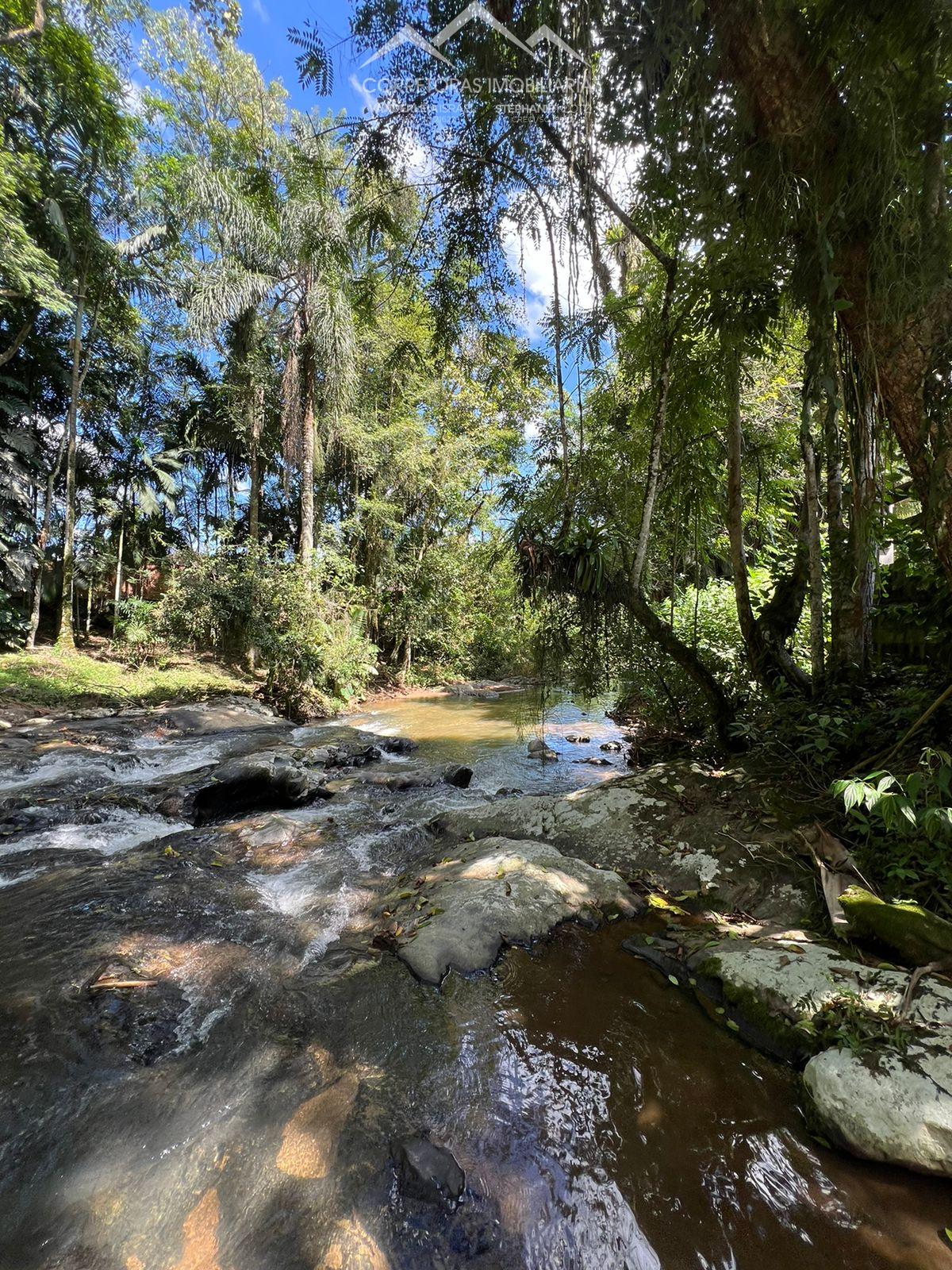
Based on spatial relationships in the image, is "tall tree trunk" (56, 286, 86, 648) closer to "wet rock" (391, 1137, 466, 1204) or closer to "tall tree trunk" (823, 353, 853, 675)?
"wet rock" (391, 1137, 466, 1204)

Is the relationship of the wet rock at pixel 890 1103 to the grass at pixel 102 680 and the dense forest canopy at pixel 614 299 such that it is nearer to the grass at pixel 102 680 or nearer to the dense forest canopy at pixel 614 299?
the dense forest canopy at pixel 614 299

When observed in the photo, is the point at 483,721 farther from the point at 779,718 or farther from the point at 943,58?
the point at 943,58

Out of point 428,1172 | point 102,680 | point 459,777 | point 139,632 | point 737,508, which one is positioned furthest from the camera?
point 139,632

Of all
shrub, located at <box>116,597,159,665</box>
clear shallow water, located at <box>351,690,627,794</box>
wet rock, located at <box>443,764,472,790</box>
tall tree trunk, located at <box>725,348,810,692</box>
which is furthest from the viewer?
shrub, located at <box>116,597,159,665</box>

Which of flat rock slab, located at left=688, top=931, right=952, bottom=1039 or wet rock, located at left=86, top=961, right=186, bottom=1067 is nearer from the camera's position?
flat rock slab, located at left=688, top=931, right=952, bottom=1039

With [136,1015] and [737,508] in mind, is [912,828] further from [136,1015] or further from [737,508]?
[136,1015]

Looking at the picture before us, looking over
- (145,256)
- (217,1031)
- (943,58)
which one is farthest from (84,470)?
(943,58)

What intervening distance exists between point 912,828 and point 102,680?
1436cm

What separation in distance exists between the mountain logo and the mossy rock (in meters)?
5.08

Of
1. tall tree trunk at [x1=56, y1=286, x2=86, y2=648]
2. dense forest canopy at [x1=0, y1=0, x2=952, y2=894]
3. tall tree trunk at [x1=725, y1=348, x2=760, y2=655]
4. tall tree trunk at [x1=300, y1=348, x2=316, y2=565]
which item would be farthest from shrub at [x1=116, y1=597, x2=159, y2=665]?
tall tree trunk at [x1=725, y1=348, x2=760, y2=655]

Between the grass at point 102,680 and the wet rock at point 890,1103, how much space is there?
1245 centimetres

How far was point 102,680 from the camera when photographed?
1203cm

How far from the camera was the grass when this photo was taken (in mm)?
10500

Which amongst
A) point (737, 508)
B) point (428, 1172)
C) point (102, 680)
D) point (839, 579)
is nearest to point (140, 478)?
point (102, 680)
